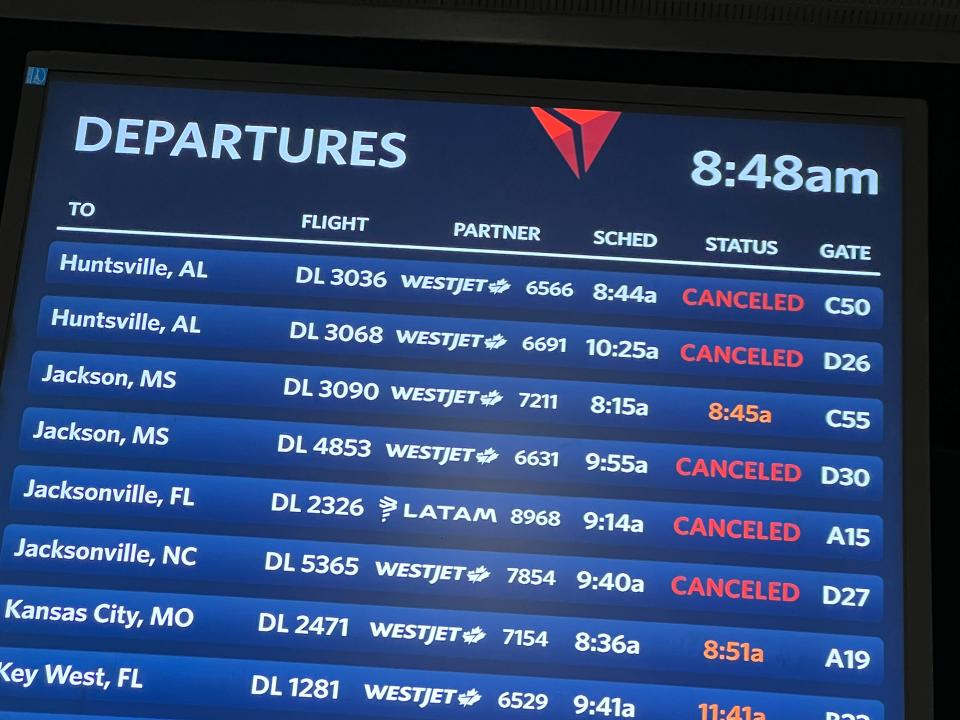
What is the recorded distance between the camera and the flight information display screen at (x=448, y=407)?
5.83ft

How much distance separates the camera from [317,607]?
1799 millimetres

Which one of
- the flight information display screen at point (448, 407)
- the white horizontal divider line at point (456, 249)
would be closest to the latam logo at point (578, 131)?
the flight information display screen at point (448, 407)

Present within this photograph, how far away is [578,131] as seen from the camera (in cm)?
204

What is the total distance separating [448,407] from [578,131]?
49 centimetres

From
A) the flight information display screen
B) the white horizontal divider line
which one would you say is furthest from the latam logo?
the white horizontal divider line

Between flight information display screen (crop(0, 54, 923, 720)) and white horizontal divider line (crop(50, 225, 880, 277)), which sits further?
white horizontal divider line (crop(50, 225, 880, 277))

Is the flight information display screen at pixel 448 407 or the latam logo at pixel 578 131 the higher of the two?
the latam logo at pixel 578 131

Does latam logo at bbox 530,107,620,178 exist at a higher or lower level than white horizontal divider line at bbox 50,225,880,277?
higher

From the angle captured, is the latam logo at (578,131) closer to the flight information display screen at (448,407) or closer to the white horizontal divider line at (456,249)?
the flight information display screen at (448,407)

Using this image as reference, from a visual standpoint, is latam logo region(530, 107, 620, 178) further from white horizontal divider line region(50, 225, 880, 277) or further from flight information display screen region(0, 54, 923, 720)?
white horizontal divider line region(50, 225, 880, 277)

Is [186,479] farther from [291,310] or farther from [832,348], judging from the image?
[832,348]

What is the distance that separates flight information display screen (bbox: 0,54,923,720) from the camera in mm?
1778

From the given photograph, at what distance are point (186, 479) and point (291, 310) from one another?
0.29m

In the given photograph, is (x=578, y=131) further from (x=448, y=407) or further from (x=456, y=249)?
(x=448, y=407)
